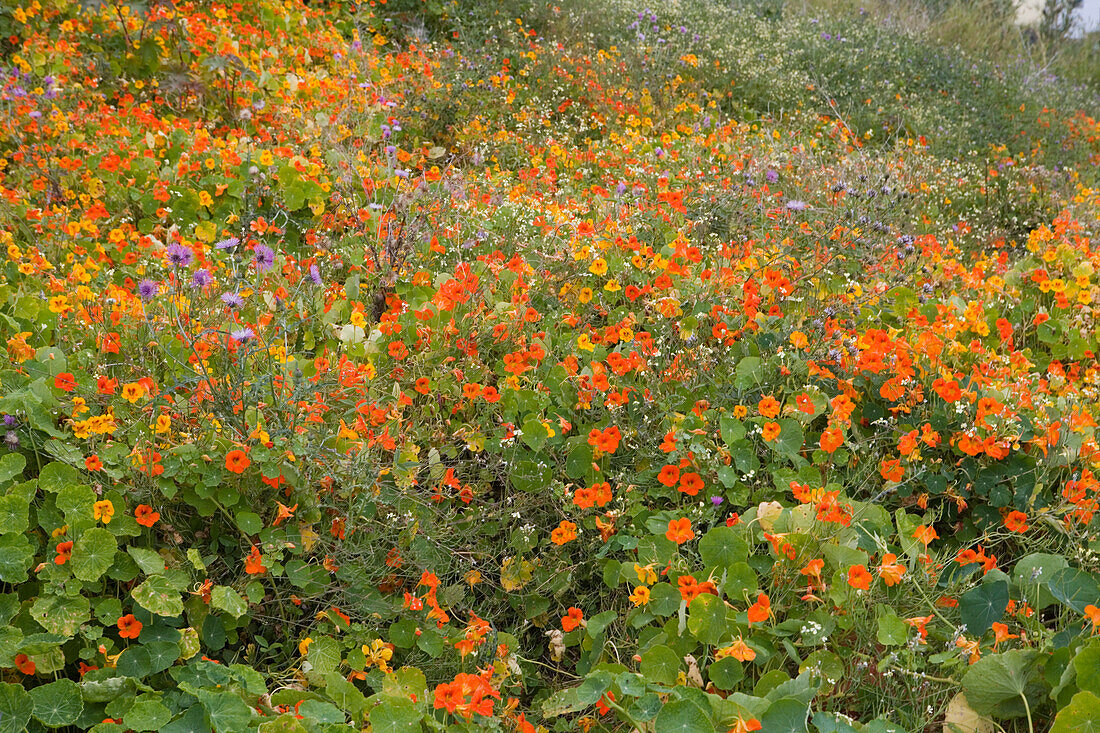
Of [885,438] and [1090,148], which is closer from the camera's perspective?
[885,438]

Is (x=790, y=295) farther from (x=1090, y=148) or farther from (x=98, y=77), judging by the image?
(x=1090, y=148)

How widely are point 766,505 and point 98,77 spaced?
16.9ft

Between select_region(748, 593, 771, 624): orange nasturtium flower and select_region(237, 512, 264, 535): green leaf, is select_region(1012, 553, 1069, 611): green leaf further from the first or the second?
select_region(237, 512, 264, 535): green leaf

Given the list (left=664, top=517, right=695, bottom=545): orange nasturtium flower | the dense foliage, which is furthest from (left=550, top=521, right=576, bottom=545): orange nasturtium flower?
(left=664, top=517, right=695, bottom=545): orange nasturtium flower

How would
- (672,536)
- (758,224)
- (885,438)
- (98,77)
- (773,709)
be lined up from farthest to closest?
(98,77) → (758,224) → (885,438) → (672,536) → (773,709)

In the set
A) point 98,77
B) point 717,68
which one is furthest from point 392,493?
point 717,68

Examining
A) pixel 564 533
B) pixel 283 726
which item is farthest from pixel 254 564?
pixel 564 533

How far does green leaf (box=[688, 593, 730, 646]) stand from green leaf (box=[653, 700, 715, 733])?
1.22ft

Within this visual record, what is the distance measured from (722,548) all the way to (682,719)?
661 millimetres

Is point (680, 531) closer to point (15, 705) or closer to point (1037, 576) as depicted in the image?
point (1037, 576)

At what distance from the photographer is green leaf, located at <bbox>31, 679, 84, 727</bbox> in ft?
5.81

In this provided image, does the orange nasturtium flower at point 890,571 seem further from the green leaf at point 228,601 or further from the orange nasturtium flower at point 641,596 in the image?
the green leaf at point 228,601

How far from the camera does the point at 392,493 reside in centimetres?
246

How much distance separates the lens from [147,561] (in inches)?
82.2
